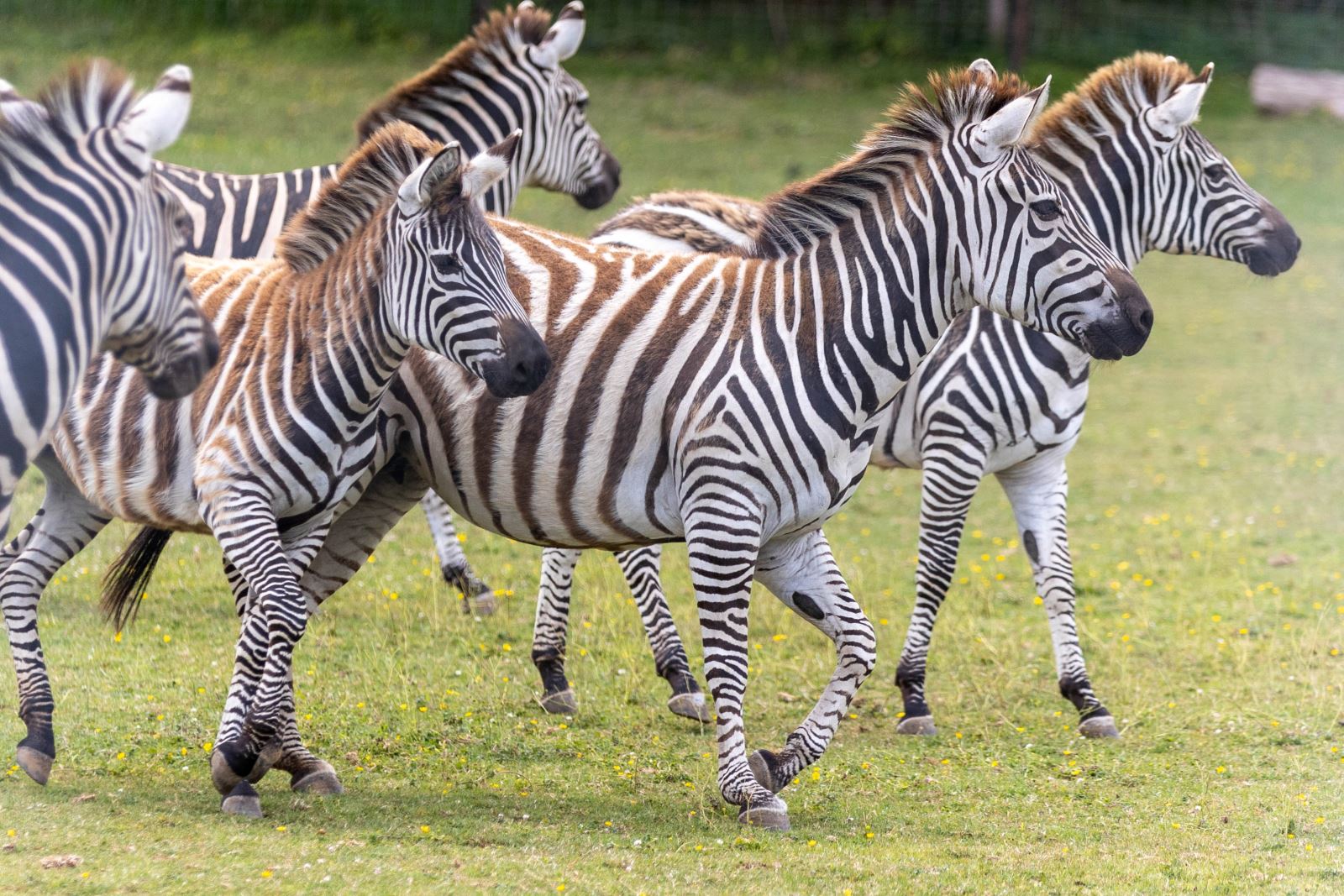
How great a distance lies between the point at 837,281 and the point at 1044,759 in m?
2.73

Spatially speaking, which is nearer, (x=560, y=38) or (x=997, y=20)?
(x=560, y=38)

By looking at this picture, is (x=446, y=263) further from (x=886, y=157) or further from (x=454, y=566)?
(x=454, y=566)

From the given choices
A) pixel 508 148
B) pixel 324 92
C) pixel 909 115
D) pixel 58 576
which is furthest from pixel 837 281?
pixel 324 92

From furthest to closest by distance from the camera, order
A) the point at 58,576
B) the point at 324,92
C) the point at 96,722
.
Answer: the point at 324,92 < the point at 58,576 < the point at 96,722

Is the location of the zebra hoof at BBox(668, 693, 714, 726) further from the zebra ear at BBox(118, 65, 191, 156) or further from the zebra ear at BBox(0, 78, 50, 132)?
the zebra ear at BBox(0, 78, 50, 132)

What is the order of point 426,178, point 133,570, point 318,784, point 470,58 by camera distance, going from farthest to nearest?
point 470,58, point 133,570, point 318,784, point 426,178

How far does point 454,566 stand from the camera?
9578mm

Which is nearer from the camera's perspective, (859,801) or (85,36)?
(859,801)

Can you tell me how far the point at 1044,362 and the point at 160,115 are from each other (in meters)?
4.95

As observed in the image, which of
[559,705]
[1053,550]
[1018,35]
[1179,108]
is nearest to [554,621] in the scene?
[559,705]

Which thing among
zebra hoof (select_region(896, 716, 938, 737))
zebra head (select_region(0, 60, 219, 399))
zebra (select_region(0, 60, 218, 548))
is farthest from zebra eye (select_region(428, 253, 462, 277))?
zebra hoof (select_region(896, 716, 938, 737))

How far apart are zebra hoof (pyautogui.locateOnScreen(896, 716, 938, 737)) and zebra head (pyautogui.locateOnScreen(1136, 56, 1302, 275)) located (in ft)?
9.22

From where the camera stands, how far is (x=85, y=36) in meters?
24.9

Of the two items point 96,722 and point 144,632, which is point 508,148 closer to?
point 96,722
